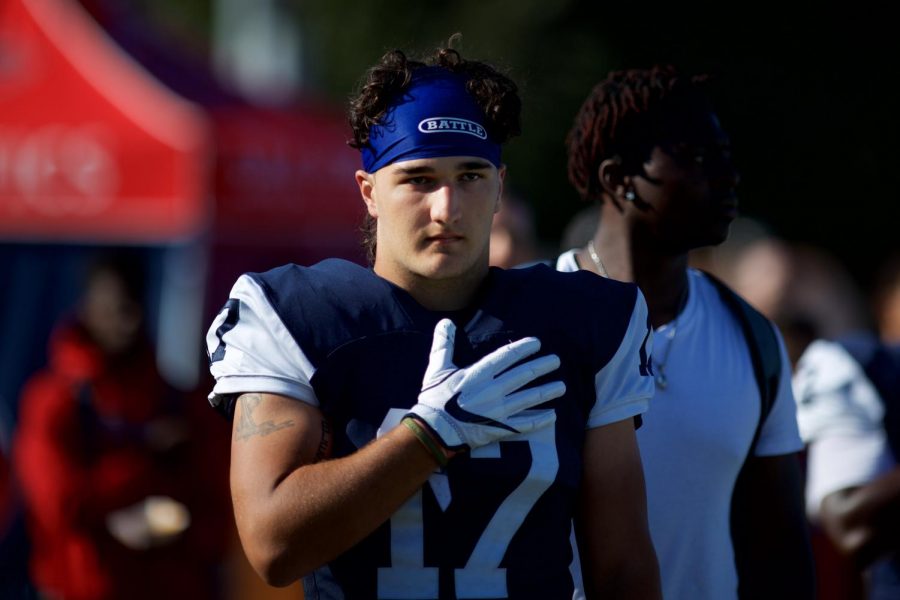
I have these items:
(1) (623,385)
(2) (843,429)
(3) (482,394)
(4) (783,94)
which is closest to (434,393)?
(3) (482,394)

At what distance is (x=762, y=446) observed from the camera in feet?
11.5

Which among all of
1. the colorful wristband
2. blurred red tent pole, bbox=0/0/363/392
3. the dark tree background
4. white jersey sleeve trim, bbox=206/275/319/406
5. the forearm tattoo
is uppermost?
the dark tree background

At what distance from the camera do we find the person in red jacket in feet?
19.6

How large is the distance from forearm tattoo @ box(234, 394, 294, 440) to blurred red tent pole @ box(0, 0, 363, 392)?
657cm

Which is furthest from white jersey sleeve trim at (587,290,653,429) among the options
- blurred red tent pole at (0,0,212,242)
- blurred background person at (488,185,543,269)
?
blurred red tent pole at (0,0,212,242)

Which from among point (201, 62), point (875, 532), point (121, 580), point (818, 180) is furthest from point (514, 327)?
point (818, 180)

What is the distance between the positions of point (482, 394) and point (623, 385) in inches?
13.9

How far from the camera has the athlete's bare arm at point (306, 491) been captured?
251 cm

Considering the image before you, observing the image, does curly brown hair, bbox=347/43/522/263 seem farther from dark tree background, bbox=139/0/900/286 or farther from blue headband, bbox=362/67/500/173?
dark tree background, bbox=139/0/900/286

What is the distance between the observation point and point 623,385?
9.28 feet

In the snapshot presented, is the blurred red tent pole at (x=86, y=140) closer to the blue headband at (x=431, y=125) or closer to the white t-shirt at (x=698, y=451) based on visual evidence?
the white t-shirt at (x=698, y=451)

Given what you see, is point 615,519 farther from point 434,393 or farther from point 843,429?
point 843,429

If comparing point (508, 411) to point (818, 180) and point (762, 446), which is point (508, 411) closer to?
point (762, 446)

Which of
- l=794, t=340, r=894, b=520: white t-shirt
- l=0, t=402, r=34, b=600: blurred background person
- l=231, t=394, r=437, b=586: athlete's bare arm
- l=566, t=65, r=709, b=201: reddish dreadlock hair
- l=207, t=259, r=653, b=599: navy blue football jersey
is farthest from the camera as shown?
l=0, t=402, r=34, b=600: blurred background person
